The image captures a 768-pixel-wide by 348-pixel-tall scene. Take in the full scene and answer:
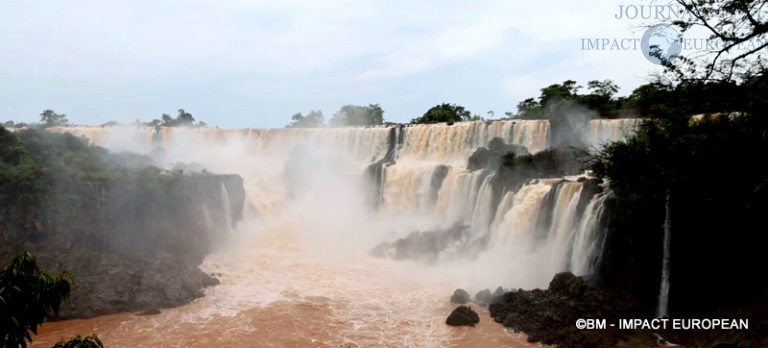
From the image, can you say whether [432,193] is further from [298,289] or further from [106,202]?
[106,202]

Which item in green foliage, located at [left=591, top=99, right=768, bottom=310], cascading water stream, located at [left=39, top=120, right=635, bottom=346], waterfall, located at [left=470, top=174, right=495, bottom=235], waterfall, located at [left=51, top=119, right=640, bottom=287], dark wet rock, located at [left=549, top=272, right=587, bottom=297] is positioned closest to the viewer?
green foliage, located at [left=591, top=99, right=768, bottom=310]

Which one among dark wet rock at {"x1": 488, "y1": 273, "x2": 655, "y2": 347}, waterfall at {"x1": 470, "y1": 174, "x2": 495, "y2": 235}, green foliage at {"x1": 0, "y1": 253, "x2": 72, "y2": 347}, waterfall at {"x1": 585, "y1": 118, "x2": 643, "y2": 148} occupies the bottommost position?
dark wet rock at {"x1": 488, "y1": 273, "x2": 655, "y2": 347}

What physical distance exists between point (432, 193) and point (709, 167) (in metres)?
17.2

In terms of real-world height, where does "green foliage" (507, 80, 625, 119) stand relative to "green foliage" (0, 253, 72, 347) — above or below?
above

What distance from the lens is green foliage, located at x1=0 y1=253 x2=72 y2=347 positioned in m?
3.39

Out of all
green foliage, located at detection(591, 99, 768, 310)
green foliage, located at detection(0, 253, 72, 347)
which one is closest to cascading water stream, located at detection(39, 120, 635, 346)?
green foliage, located at detection(591, 99, 768, 310)

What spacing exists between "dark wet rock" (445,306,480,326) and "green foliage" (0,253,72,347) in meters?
10.8

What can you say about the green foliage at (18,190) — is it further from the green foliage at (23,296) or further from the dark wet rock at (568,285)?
the dark wet rock at (568,285)

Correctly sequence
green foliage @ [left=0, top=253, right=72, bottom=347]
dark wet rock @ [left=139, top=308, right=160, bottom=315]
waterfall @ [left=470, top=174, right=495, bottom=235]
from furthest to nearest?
1. waterfall @ [left=470, top=174, right=495, bottom=235]
2. dark wet rock @ [left=139, top=308, right=160, bottom=315]
3. green foliage @ [left=0, top=253, right=72, bottom=347]

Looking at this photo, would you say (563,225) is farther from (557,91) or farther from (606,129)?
(557,91)

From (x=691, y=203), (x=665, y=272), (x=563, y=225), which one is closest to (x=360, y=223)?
(x=563, y=225)

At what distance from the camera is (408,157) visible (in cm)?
2994

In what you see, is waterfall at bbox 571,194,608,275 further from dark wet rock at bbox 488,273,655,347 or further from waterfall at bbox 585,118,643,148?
waterfall at bbox 585,118,643,148

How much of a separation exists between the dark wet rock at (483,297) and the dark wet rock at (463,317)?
53.1 inches
